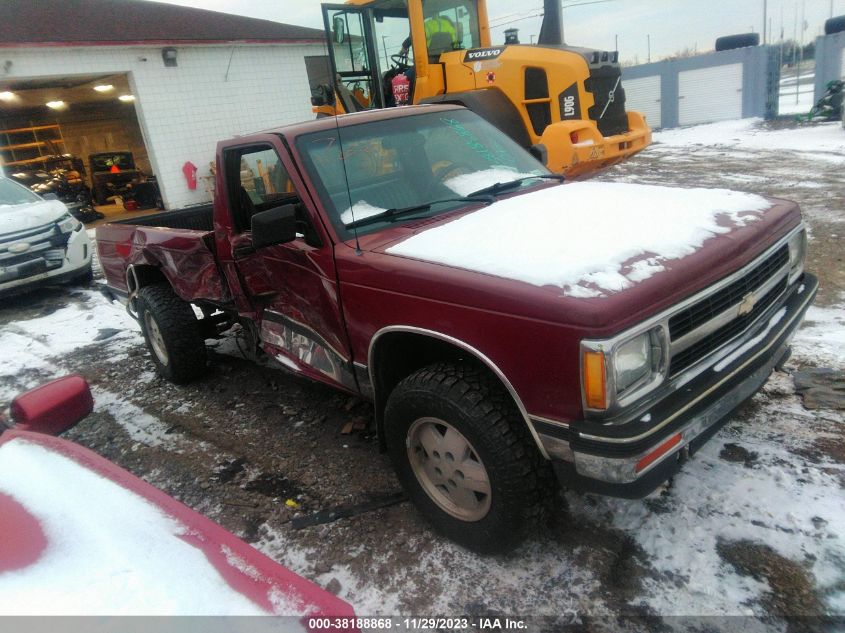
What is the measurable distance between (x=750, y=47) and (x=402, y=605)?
23.5m

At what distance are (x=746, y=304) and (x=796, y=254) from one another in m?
0.79

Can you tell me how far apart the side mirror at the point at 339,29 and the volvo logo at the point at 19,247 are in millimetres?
5277

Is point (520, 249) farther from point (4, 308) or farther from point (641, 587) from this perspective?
point (4, 308)

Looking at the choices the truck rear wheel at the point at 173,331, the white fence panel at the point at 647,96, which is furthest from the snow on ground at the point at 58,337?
the white fence panel at the point at 647,96

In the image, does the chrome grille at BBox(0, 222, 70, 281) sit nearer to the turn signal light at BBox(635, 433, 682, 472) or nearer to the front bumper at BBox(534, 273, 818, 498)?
the front bumper at BBox(534, 273, 818, 498)

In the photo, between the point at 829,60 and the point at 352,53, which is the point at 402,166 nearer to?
the point at 352,53

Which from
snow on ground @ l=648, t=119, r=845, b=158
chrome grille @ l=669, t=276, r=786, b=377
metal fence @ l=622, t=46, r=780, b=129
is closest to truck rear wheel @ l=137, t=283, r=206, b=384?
chrome grille @ l=669, t=276, r=786, b=377

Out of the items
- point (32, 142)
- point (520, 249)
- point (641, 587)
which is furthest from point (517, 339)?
point (32, 142)

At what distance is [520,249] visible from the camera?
2484 mm

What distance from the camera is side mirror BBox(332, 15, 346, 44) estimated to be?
877cm

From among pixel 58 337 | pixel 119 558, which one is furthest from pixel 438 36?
pixel 119 558

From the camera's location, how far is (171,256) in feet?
14.8

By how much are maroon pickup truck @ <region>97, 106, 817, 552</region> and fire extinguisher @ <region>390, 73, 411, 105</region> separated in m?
5.31

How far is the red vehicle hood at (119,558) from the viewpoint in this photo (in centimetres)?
135
